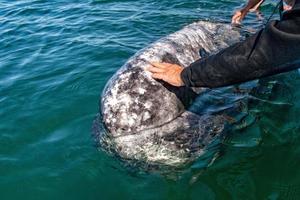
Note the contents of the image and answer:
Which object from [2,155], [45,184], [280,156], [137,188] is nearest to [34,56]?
[2,155]

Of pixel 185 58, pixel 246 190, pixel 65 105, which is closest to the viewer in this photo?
pixel 246 190

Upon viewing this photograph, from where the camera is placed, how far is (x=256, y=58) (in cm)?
362

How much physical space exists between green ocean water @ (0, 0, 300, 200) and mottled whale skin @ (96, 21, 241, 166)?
0.17 meters

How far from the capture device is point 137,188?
448 cm

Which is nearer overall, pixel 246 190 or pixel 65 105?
pixel 246 190

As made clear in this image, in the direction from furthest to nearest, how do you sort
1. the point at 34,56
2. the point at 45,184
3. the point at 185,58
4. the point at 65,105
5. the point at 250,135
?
the point at 34,56, the point at 65,105, the point at 185,58, the point at 250,135, the point at 45,184

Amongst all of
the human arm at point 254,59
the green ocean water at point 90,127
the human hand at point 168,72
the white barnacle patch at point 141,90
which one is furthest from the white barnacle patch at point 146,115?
the human arm at point 254,59

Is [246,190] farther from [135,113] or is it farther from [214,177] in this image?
[135,113]

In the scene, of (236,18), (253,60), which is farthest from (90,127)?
(236,18)

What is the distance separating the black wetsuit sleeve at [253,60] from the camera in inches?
134

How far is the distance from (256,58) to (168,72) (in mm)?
1066

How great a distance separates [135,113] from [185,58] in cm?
108

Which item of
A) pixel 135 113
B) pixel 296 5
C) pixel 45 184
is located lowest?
pixel 45 184

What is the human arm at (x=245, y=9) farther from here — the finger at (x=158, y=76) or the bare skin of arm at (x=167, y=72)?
the finger at (x=158, y=76)
